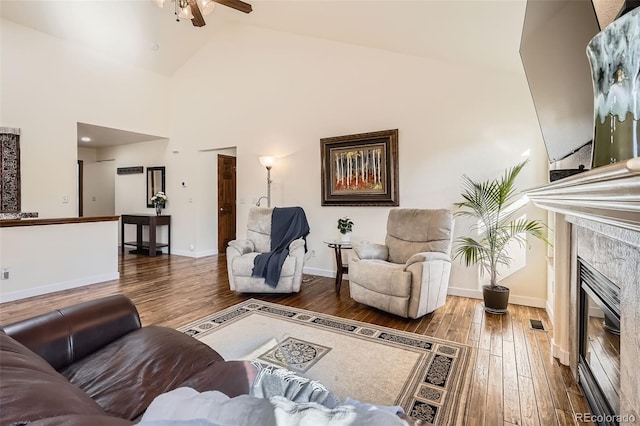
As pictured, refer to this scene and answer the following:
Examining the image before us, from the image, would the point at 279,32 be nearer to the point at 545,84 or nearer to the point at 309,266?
the point at 309,266

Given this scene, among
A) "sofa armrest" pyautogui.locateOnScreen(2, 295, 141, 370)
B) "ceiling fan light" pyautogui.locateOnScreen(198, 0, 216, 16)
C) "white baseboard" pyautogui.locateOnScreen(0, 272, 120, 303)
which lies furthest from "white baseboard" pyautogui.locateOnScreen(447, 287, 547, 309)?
"white baseboard" pyautogui.locateOnScreen(0, 272, 120, 303)

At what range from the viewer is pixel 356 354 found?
2240 millimetres

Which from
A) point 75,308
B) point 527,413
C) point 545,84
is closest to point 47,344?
point 75,308

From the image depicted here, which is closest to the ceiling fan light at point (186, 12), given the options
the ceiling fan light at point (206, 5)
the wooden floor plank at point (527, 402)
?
the ceiling fan light at point (206, 5)

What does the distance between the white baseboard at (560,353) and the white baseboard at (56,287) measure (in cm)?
506

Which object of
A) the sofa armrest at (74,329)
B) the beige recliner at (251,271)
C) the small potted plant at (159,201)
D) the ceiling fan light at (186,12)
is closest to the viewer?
the sofa armrest at (74,329)

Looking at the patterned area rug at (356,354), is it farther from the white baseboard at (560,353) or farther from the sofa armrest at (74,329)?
the sofa armrest at (74,329)

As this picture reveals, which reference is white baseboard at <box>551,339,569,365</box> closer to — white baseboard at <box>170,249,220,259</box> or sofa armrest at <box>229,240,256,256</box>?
sofa armrest at <box>229,240,256,256</box>

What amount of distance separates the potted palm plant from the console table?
18.1 feet

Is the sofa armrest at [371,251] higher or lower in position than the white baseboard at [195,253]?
higher

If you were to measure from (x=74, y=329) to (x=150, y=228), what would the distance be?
5.26 meters

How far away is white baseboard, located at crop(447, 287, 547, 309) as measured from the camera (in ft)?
10.7

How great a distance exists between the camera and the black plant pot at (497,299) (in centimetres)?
305

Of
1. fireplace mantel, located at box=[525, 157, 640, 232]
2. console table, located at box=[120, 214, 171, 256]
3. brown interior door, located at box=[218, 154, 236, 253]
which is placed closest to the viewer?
fireplace mantel, located at box=[525, 157, 640, 232]
